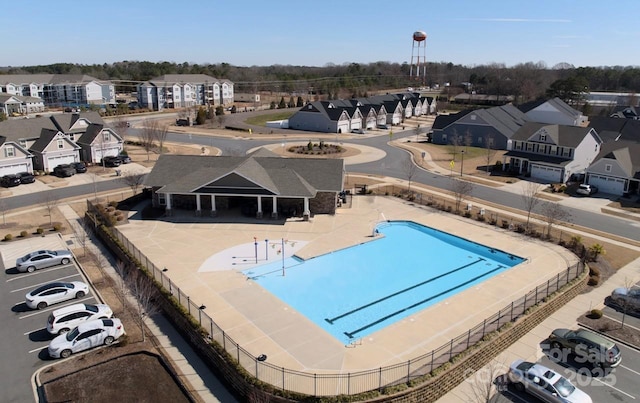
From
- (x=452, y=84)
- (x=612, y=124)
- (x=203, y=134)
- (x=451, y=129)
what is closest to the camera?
(x=612, y=124)

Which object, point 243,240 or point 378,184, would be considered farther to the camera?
point 378,184

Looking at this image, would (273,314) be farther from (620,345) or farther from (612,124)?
(612,124)

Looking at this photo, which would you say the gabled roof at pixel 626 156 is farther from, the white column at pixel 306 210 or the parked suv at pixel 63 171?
the parked suv at pixel 63 171

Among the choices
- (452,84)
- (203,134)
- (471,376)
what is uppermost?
(452,84)

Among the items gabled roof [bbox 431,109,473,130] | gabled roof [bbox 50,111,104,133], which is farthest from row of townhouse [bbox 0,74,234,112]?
gabled roof [bbox 431,109,473,130]

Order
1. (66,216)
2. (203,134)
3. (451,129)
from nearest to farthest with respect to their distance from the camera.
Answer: (66,216) → (451,129) → (203,134)

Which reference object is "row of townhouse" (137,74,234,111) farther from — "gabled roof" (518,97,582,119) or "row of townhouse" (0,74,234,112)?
"gabled roof" (518,97,582,119)

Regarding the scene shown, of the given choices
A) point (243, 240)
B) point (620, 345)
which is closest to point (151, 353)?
point (243, 240)

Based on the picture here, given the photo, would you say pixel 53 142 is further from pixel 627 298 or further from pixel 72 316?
pixel 627 298
